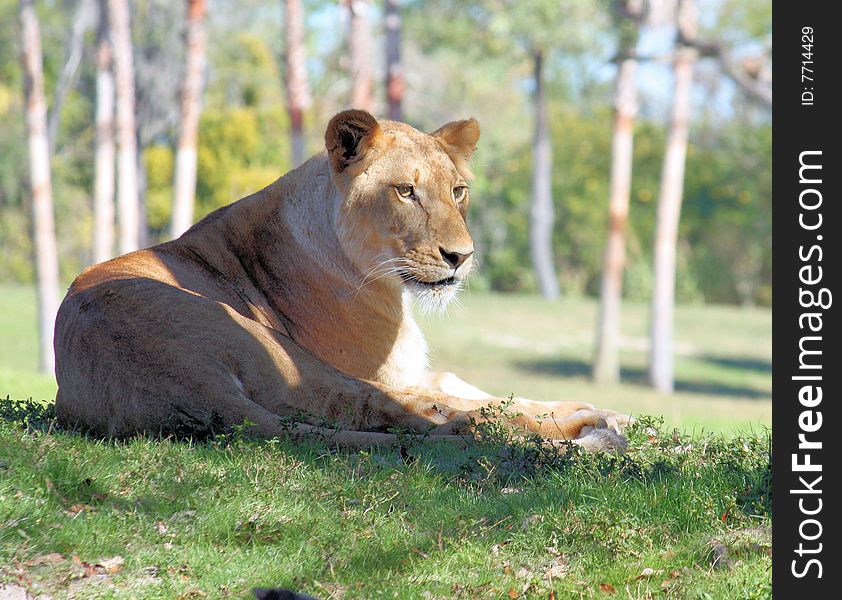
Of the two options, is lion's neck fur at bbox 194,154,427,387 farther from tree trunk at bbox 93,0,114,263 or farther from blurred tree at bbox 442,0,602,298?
blurred tree at bbox 442,0,602,298

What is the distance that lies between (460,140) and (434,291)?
43.3 inches

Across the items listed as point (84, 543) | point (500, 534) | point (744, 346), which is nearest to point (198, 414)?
point (84, 543)

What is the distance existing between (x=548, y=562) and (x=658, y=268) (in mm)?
20656

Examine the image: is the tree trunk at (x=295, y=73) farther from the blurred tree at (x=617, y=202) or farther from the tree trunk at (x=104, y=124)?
the blurred tree at (x=617, y=202)

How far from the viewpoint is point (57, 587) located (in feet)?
11.9

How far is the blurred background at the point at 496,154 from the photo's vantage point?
20.6m

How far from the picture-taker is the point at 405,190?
5.62 m

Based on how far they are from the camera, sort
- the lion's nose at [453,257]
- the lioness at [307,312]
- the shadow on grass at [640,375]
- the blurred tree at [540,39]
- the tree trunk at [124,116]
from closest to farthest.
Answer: the lioness at [307,312] → the lion's nose at [453,257] → the tree trunk at [124,116] → the shadow on grass at [640,375] → the blurred tree at [540,39]

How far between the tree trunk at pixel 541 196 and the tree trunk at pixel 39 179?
20.8 m

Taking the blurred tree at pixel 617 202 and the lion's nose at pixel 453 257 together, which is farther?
the blurred tree at pixel 617 202

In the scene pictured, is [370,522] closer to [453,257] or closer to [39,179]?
[453,257]
